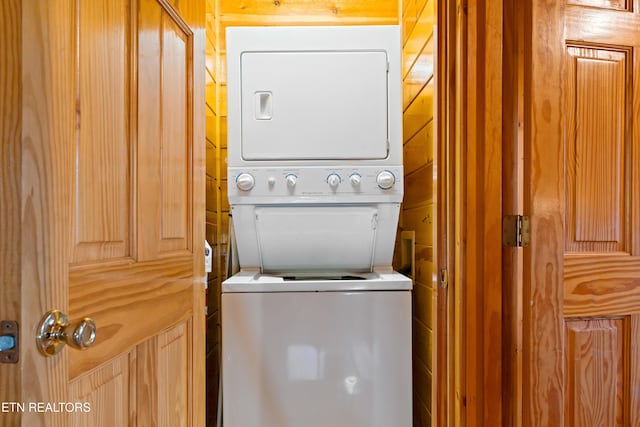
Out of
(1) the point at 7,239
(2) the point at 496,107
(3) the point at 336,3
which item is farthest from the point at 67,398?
(3) the point at 336,3

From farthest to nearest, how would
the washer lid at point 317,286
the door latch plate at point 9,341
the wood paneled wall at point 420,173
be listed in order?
1. the wood paneled wall at point 420,173
2. the washer lid at point 317,286
3. the door latch plate at point 9,341

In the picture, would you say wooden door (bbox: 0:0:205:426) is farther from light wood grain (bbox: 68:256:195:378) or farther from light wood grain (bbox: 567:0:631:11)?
light wood grain (bbox: 567:0:631:11)

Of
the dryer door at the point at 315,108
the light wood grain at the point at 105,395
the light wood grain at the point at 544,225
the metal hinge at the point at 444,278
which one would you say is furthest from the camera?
the dryer door at the point at 315,108

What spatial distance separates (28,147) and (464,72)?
1063 mm

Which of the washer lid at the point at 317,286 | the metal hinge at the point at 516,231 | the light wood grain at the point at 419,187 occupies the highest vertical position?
the light wood grain at the point at 419,187

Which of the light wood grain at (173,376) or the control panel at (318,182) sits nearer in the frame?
the light wood grain at (173,376)

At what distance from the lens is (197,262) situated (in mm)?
1134

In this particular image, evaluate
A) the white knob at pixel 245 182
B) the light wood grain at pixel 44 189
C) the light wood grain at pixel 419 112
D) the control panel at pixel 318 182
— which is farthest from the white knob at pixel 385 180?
the light wood grain at pixel 44 189

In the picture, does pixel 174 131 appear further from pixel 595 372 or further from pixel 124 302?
pixel 595 372

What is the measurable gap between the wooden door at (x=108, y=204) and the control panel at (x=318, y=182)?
0.46 meters

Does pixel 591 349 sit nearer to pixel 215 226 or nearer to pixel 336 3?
pixel 215 226

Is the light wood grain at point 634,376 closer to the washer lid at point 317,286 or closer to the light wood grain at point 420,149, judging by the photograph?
the washer lid at point 317,286

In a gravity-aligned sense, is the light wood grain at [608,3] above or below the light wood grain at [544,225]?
above

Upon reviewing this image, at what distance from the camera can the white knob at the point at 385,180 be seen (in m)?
1.62
